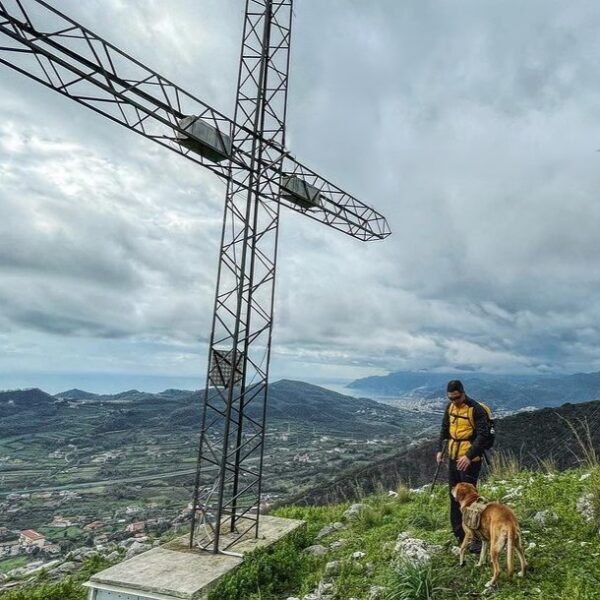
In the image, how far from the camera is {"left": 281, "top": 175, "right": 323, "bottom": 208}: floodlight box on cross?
412 inches

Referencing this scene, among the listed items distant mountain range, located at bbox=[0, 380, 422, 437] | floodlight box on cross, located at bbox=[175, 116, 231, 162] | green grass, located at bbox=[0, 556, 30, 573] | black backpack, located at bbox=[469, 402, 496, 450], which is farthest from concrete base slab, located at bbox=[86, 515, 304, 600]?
distant mountain range, located at bbox=[0, 380, 422, 437]

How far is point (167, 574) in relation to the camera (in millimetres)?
6918

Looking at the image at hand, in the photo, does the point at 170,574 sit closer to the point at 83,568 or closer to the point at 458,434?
the point at 83,568

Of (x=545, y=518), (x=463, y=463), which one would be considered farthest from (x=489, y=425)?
(x=545, y=518)

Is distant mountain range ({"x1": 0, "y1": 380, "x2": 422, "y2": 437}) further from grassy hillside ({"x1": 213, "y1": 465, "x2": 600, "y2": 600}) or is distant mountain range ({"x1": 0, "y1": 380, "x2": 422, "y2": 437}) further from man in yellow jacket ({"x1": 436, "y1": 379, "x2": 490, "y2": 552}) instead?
man in yellow jacket ({"x1": 436, "y1": 379, "x2": 490, "y2": 552})

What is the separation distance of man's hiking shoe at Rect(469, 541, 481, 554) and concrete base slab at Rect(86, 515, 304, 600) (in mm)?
3689

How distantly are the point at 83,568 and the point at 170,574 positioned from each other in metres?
3.73

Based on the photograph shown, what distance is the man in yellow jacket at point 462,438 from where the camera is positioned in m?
6.08

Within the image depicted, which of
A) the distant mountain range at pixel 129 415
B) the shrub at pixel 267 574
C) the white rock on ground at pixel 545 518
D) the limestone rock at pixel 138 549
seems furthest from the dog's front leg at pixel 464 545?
the distant mountain range at pixel 129 415

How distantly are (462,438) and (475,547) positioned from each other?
1.35 metres

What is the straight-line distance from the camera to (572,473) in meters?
9.34

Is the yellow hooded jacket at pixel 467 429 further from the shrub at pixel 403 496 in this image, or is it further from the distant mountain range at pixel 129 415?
the distant mountain range at pixel 129 415

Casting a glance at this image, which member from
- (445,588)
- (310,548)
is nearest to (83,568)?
(310,548)

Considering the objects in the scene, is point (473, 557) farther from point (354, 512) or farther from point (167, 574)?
point (354, 512)
